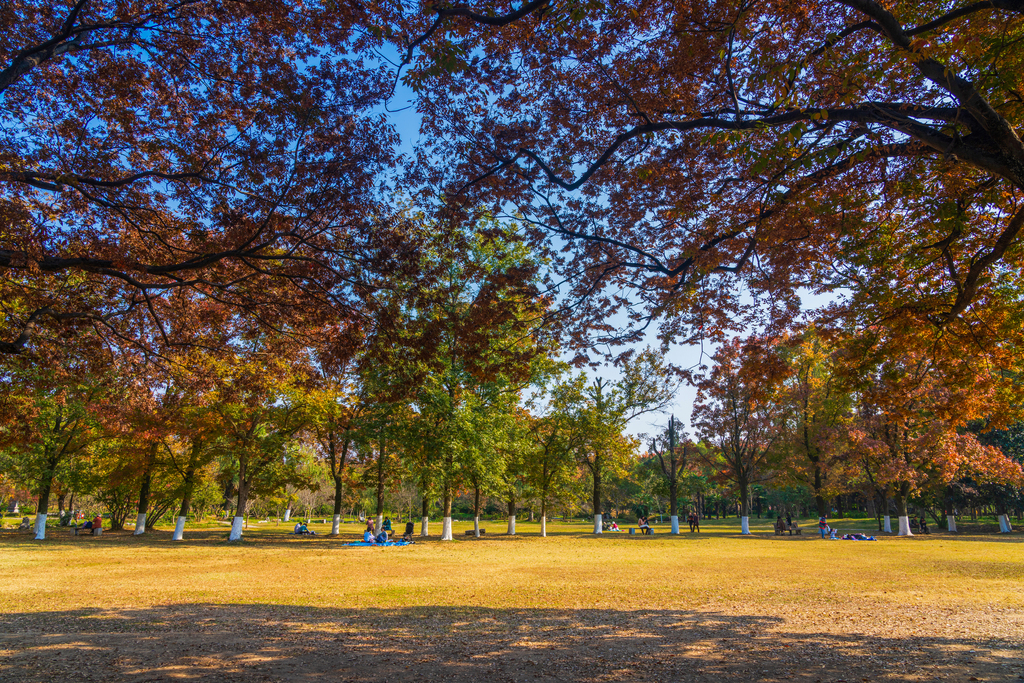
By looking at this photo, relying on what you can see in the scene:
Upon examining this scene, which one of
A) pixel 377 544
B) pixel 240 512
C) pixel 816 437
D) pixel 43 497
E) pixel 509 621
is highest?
pixel 816 437

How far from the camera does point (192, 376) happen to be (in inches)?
532

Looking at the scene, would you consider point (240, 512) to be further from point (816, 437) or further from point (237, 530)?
point (816, 437)

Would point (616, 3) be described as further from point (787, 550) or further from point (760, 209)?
point (787, 550)

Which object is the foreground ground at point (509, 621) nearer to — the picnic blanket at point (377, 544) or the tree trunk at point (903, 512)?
the picnic blanket at point (377, 544)

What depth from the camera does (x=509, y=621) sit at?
28.4 ft

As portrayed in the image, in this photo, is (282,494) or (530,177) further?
(282,494)

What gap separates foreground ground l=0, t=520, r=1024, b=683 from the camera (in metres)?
6.02

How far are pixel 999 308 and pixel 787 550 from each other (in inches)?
649

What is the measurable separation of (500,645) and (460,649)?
0.58 m

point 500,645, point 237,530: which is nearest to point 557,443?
point 237,530

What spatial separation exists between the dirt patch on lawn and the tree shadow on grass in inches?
1.0

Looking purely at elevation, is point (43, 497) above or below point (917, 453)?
Result: below

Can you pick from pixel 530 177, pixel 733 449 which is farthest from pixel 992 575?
pixel 733 449

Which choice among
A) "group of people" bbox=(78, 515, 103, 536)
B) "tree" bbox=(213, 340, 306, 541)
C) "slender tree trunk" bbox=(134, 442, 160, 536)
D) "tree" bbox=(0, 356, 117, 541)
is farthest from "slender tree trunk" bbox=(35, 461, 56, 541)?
"tree" bbox=(213, 340, 306, 541)
